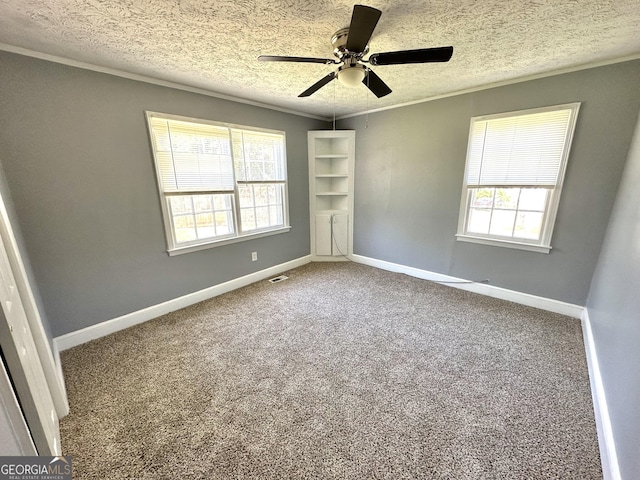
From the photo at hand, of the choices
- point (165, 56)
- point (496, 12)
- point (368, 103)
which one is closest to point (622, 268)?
point (496, 12)

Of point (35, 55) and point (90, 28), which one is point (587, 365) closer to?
point (90, 28)

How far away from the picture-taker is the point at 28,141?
1.89 metres

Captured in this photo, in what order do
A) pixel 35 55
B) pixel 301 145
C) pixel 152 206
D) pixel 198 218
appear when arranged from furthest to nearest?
pixel 301 145, pixel 198 218, pixel 152 206, pixel 35 55

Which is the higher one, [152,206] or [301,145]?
[301,145]

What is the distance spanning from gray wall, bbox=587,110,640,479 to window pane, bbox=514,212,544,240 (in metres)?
0.51

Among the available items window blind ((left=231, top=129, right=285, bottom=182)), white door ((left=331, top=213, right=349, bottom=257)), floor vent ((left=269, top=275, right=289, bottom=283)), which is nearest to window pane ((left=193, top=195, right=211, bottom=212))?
window blind ((left=231, top=129, right=285, bottom=182))

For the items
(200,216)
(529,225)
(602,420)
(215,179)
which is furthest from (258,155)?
(602,420)

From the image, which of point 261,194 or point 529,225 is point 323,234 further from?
point 529,225

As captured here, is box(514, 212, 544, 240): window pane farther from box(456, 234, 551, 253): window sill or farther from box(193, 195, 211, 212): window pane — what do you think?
box(193, 195, 211, 212): window pane

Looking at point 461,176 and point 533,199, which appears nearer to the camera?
point 533,199

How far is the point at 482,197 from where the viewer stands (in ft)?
9.86

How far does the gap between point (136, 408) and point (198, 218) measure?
1.90 metres

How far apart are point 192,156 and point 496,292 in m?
3.87

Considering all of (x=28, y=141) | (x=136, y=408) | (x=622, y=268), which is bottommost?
(x=136, y=408)
